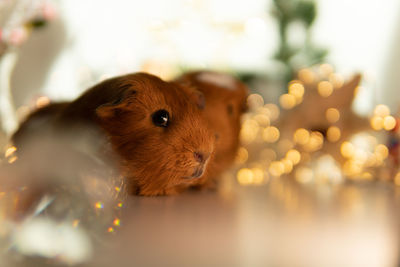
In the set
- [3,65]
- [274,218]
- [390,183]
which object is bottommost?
[390,183]

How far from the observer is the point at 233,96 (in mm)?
586

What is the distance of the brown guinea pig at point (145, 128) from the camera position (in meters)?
0.40

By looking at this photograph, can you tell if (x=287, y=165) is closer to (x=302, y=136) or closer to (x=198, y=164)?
(x=302, y=136)

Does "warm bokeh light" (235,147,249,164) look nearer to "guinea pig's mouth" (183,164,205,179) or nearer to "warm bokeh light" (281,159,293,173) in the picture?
"warm bokeh light" (281,159,293,173)

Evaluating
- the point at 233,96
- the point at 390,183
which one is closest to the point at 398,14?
the point at 390,183

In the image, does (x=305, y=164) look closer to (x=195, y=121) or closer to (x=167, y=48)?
(x=195, y=121)

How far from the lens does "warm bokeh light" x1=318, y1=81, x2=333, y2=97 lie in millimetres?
771

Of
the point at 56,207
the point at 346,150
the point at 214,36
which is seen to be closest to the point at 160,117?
the point at 56,207

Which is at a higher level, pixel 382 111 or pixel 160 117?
pixel 160 117

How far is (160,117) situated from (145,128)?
21mm

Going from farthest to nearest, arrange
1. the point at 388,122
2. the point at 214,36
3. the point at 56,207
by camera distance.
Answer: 1. the point at 214,36
2. the point at 388,122
3. the point at 56,207

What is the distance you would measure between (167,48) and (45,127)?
2.46 ft

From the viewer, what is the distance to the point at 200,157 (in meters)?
0.43

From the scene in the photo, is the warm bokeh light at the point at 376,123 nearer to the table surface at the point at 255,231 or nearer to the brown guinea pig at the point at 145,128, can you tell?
the table surface at the point at 255,231
